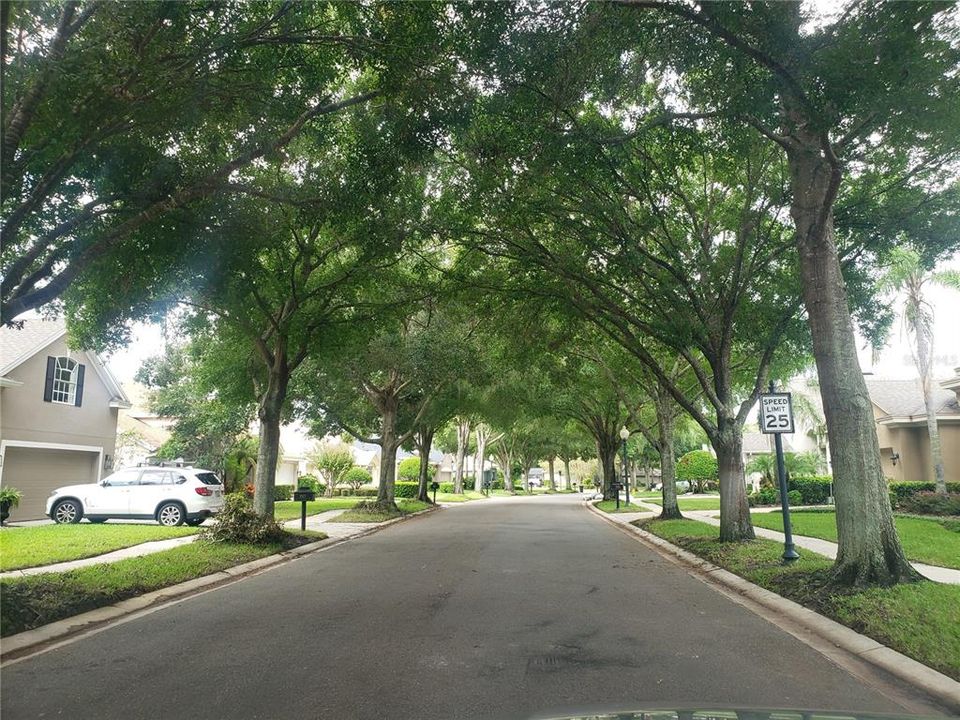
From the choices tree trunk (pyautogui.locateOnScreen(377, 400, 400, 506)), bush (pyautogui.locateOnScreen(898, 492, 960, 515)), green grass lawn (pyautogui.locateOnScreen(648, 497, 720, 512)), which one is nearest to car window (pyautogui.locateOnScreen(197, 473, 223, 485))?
tree trunk (pyautogui.locateOnScreen(377, 400, 400, 506))

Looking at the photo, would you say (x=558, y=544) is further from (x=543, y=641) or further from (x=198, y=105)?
(x=198, y=105)

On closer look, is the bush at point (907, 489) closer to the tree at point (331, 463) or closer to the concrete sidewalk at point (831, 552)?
the concrete sidewalk at point (831, 552)

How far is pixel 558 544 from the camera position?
15836mm

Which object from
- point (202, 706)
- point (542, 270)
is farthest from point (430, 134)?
point (202, 706)

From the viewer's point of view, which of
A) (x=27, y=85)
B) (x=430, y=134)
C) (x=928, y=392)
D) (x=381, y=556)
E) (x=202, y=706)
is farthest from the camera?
(x=928, y=392)

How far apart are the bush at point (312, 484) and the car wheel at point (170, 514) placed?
23012mm

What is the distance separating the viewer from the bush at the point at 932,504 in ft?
66.0

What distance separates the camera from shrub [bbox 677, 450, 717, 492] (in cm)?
5712

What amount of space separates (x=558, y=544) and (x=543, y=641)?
378 inches

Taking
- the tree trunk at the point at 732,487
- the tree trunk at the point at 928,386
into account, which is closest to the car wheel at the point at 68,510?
the tree trunk at the point at 732,487

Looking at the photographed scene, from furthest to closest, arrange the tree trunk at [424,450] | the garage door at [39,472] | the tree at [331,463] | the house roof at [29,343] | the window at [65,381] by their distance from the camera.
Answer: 1. the tree at [331,463]
2. the tree trunk at [424,450]
3. the window at [65,381]
4. the garage door at [39,472]
5. the house roof at [29,343]

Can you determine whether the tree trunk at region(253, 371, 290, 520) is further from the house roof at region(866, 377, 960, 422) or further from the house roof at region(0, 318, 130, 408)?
the house roof at region(866, 377, 960, 422)

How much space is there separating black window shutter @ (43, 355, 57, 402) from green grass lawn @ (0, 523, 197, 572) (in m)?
6.70

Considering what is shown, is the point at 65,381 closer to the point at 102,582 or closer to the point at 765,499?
the point at 102,582
